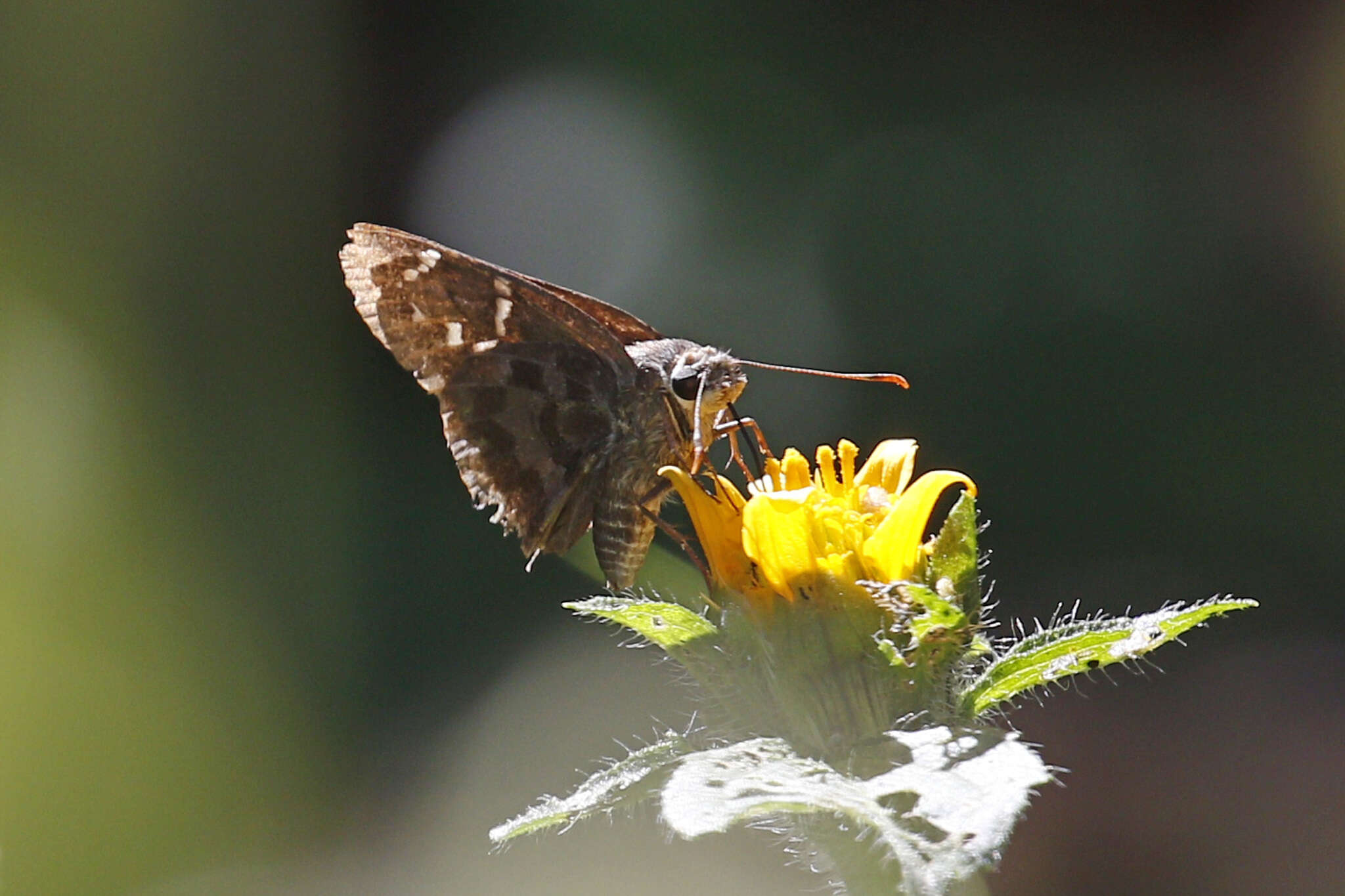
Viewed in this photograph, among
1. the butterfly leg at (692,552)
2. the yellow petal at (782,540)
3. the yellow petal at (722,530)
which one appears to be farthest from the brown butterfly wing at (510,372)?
the yellow petal at (782,540)

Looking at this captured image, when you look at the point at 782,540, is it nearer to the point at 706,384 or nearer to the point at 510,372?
the point at 706,384

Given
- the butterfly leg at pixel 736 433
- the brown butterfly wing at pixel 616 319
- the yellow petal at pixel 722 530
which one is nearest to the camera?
the yellow petal at pixel 722 530

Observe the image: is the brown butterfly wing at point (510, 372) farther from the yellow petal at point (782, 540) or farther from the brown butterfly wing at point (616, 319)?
the yellow petal at point (782, 540)

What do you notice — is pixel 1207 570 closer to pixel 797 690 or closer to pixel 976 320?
pixel 976 320

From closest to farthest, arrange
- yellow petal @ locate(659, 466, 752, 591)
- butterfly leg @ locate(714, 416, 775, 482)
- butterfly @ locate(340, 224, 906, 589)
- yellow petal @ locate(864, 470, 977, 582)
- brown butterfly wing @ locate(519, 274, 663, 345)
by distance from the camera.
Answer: yellow petal @ locate(864, 470, 977, 582) < yellow petal @ locate(659, 466, 752, 591) < butterfly leg @ locate(714, 416, 775, 482) < butterfly @ locate(340, 224, 906, 589) < brown butterfly wing @ locate(519, 274, 663, 345)

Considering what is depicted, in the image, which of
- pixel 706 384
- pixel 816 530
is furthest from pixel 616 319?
pixel 816 530

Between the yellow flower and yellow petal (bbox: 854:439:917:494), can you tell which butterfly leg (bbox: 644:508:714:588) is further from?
yellow petal (bbox: 854:439:917:494)

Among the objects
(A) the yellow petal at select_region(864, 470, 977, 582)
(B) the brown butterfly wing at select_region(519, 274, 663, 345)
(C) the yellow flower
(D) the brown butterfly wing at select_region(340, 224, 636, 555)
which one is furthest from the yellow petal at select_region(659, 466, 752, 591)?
(B) the brown butterfly wing at select_region(519, 274, 663, 345)
